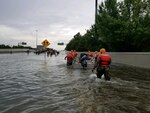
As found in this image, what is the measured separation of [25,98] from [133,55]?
2920cm

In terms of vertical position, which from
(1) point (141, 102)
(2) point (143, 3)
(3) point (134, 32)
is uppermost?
(2) point (143, 3)

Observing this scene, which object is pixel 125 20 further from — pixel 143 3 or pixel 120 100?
pixel 120 100

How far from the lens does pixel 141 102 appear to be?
12.4 m

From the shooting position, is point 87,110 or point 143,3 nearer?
point 87,110

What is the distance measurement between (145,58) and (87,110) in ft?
87.2

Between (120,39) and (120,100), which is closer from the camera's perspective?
(120,100)

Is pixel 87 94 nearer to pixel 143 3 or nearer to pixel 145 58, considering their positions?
pixel 145 58

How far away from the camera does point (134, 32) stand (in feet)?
141

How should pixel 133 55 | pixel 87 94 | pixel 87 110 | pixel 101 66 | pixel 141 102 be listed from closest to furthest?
1. pixel 87 110
2. pixel 141 102
3. pixel 87 94
4. pixel 101 66
5. pixel 133 55

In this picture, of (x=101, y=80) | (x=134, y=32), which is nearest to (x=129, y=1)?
(x=134, y=32)

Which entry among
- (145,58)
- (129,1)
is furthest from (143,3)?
(145,58)

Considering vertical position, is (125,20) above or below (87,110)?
above

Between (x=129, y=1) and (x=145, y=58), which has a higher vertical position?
(x=129, y=1)

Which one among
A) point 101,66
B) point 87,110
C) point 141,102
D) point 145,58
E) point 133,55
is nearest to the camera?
point 87,110
